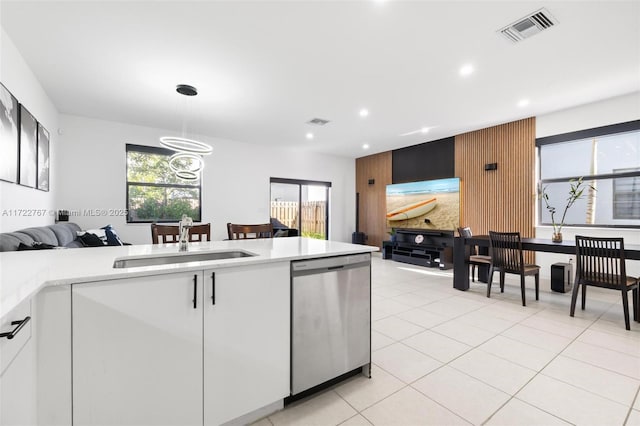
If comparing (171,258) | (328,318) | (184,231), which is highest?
(184,231)

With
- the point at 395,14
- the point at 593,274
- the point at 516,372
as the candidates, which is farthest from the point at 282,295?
the point at 593,274

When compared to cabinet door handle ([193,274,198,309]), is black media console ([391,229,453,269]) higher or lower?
lower

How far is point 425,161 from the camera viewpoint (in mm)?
6879

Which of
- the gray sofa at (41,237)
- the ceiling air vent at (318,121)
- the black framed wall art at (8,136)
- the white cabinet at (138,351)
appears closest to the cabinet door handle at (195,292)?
the white cabinet at (138,351)

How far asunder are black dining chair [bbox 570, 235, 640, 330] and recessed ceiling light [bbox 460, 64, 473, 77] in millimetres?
2237

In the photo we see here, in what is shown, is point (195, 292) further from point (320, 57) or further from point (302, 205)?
point (302, 205)

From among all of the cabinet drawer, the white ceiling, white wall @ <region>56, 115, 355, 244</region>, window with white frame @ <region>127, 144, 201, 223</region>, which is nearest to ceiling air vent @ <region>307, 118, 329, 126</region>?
the white ceiling

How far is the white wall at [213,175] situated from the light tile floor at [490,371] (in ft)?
14.4

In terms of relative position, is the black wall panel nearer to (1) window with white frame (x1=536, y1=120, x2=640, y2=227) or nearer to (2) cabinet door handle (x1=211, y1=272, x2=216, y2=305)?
(1) window with white frame (x1=536, y1=120, x2=640, y2=227)

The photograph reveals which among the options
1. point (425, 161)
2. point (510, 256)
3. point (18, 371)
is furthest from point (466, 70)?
point (18, 371)

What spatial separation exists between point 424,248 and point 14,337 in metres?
6.39

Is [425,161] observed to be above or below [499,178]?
above

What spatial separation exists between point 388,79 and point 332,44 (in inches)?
41.8

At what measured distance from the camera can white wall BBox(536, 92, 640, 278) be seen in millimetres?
4125
